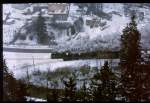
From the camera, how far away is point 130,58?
3.63m

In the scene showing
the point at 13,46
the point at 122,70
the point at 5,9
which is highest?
the point at 5,9

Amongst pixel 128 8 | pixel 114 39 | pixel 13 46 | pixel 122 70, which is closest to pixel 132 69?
pixel 122 70

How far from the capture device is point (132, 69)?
362cm

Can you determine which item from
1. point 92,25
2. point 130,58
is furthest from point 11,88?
point 130,58

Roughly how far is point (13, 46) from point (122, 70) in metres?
1.08

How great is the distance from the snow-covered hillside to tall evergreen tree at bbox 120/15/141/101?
0.18 ft

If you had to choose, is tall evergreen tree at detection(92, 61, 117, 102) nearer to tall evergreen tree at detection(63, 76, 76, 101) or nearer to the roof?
tall evergreen tree at detection(63, 76, 76, 101)

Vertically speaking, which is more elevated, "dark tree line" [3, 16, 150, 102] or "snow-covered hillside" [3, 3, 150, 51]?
"snow-covered hillside" [3, 3, 150, 51]

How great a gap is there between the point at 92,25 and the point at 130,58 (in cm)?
48

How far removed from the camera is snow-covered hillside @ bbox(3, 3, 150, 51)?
3611 millimetres

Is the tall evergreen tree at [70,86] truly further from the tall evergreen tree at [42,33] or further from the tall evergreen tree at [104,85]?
the tall evergreen tree at [42,33]

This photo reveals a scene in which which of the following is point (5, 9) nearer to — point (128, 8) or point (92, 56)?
point (92, 56)

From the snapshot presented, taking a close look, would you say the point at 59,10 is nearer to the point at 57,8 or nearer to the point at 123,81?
Answer: the point at 57,8

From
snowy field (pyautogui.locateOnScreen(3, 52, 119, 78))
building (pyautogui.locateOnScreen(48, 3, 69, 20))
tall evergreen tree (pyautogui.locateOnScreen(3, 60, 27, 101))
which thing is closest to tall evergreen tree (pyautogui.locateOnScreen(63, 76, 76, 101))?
Result: snowy field (pyautogui.locateOnScreen(3, 52, 119, 78))
